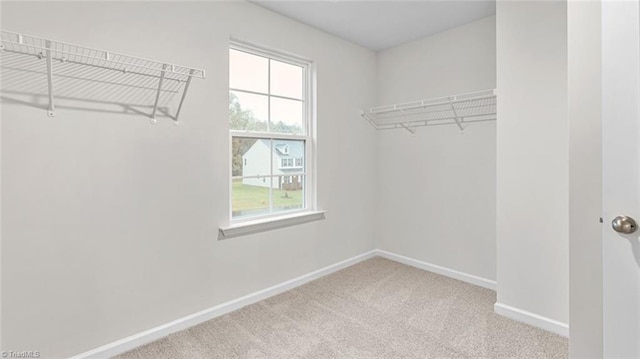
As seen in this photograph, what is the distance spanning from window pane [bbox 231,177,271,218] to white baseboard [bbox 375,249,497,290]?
1.56 metres

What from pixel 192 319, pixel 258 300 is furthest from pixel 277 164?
pixel 192 319

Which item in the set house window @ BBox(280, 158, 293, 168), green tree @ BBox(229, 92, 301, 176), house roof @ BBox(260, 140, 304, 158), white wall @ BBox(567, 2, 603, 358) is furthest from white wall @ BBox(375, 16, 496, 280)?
green tree @ BBox(229, 92, 301, 176)

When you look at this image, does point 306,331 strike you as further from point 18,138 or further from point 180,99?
point 18,138

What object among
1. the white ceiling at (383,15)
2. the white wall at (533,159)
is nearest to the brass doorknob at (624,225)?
the white wall at (533,159)

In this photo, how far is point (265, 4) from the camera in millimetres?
2359

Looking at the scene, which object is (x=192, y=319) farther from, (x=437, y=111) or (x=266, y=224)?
(x=437, y=111)

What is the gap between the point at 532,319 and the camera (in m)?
2.08

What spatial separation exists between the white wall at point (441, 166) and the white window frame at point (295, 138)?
941 mm

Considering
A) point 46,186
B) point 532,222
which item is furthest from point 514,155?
point 46,186

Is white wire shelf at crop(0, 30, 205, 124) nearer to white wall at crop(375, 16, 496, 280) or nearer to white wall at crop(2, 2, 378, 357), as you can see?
white wall at crop(2, 2, 378, 357)

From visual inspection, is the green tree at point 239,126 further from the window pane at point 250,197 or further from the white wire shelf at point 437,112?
the white wire shelf at point 437,112

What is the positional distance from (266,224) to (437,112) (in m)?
1.91

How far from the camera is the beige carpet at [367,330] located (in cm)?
180

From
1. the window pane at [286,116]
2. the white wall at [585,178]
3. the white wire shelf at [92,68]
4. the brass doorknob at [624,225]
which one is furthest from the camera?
the window pane at [286,116]
